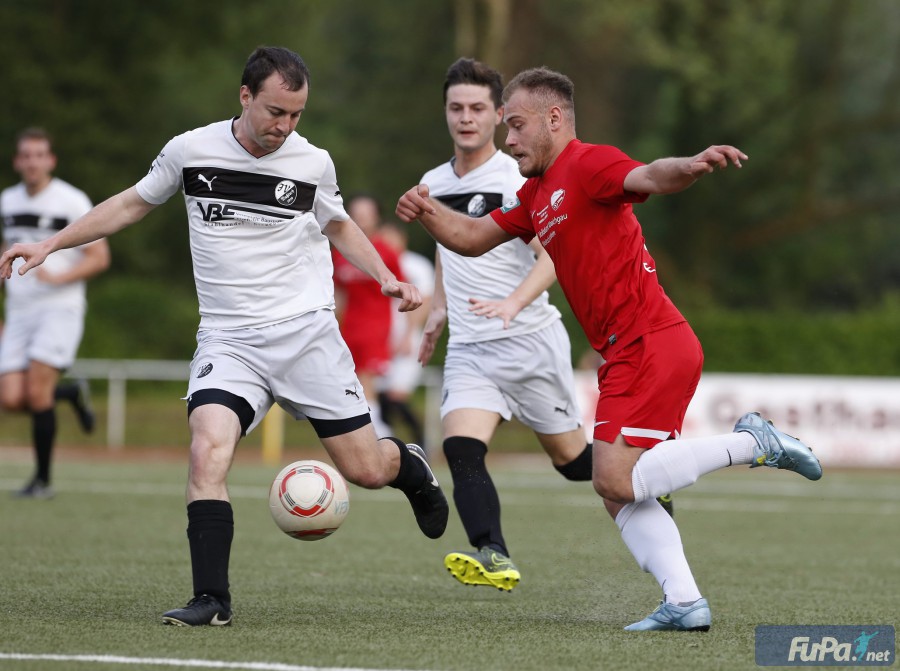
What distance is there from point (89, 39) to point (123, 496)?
21.4 meters

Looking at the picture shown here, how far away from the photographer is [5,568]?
7191 millimetres

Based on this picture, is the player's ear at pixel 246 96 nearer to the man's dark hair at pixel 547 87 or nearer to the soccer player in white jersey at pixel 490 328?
the man's dark hair at pixel 547 87

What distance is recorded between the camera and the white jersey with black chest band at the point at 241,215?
5.91m

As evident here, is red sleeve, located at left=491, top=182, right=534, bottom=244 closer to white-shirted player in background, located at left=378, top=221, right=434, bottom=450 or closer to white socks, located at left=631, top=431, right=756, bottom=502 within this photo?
white socks, located at left=631, top=431, right=756, bottom=502

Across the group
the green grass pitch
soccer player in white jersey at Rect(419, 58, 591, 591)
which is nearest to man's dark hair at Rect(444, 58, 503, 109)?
soccer player in white jersey at Rect(419, 58, 591, 591)

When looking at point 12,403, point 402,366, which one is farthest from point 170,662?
point 402,366

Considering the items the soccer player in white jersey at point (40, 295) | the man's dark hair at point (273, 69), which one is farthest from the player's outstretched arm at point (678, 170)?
the soccer player in white jersey at point (40, 295)

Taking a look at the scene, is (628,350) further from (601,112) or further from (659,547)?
(601,112)

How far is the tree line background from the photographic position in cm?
2567

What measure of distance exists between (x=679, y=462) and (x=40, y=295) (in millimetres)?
6802

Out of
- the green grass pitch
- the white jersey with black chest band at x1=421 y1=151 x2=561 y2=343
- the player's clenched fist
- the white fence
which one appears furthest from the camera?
the white fence

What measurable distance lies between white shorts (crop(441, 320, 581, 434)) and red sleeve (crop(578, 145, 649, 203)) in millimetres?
1739

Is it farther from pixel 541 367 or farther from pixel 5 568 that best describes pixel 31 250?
pixel 541 367

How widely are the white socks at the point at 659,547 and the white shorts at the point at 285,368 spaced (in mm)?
1283
